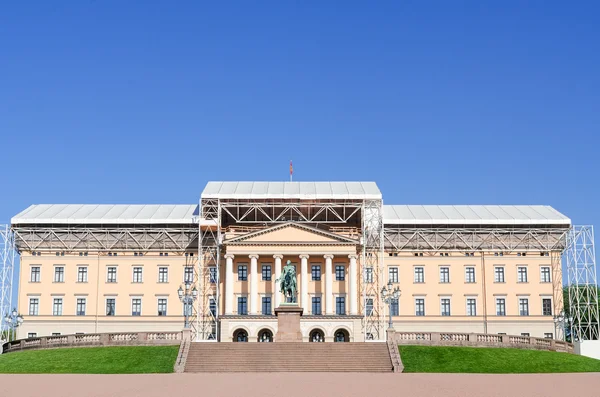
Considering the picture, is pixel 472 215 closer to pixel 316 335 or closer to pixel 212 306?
A: pixel 316 335

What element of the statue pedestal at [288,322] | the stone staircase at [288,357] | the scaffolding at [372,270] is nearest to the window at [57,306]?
the scaffolding at [372,270]

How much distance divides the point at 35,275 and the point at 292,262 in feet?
79.4

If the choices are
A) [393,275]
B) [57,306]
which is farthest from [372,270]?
[57,306]

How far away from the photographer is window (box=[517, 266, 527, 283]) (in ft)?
268

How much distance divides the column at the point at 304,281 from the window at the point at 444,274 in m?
13.4

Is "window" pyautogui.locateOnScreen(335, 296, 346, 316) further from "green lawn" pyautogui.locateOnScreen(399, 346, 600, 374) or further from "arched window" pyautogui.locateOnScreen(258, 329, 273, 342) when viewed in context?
"green lawn" pyautogui.locateOnScreen(399, 346, 600, 374)

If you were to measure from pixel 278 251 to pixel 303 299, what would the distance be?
488 centimetres

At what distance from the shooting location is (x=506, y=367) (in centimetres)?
4875

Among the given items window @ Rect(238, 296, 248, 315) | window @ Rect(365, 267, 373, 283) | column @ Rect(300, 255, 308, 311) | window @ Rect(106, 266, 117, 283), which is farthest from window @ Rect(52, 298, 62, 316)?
window @ Rect(365, 267, 373, 283)

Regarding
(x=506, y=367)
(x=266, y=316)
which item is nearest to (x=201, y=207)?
(x=266, y=316)

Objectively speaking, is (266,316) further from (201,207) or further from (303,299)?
(201,207)

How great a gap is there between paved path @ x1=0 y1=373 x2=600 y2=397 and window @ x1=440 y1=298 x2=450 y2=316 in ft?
115

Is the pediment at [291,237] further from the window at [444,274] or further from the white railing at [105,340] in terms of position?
the white railing at [105,340]

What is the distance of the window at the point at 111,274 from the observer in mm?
81006
